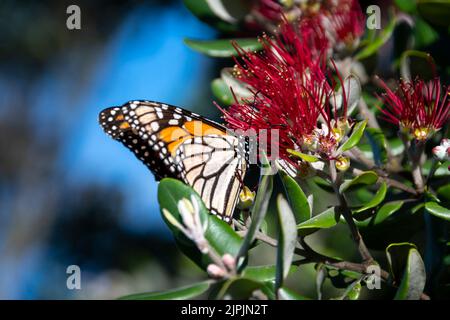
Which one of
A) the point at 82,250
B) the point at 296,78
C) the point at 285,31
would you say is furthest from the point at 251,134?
the point at 82,250

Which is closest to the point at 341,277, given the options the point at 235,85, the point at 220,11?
the point at 235,85

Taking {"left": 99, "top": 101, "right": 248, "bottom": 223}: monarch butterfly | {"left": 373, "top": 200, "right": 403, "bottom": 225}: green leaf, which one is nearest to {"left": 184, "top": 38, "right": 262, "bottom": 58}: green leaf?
{"left": 99, "top": 101, "right": 248, "bottom": 223}: monarch butterfly

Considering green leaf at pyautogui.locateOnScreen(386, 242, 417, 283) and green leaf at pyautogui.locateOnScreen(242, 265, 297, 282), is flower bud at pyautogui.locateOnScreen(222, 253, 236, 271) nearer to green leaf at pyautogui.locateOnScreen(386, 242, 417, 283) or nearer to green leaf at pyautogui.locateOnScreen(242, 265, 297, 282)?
green leaf at pyautogui.locateOnScreen(242, 265, 297, 282)

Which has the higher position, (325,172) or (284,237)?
(325,172)

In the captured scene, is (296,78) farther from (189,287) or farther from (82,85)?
(82,85)

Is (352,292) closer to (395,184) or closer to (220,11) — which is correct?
(395,184)

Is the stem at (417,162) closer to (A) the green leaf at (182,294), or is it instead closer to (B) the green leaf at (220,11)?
(A) the green leaf at (182,294)
